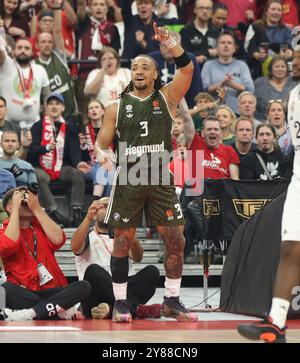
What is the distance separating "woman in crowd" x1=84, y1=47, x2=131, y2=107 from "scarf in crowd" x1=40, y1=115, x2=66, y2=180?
1.17 meters

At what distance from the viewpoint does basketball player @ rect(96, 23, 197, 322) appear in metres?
10.8

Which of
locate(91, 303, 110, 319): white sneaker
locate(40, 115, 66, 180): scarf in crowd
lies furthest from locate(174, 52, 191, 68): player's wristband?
locate(40, 115, 66, 180): scarf in crowd

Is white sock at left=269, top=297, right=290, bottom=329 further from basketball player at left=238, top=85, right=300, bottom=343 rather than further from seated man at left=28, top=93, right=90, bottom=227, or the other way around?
seated man at left=28, top=93, right=90, bottom=227

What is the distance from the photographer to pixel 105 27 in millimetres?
18906

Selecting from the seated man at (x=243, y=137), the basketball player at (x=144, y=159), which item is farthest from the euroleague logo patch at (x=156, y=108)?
the seated man at (x=243, y=137)

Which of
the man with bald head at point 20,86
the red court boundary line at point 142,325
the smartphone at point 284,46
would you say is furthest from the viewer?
the smartphone at point 284,46

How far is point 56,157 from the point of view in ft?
53.3

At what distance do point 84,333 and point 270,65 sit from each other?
33.6 feet

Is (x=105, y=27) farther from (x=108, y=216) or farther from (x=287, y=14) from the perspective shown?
(x=108, y=216)

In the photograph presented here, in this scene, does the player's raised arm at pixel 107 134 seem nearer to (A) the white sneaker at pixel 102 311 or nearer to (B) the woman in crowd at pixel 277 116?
(A) the white sneaker at pixel 102 311

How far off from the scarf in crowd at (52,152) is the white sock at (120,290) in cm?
543

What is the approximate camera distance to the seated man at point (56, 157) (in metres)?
15.7

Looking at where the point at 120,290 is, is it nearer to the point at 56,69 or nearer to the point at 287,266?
the point at 287,266
